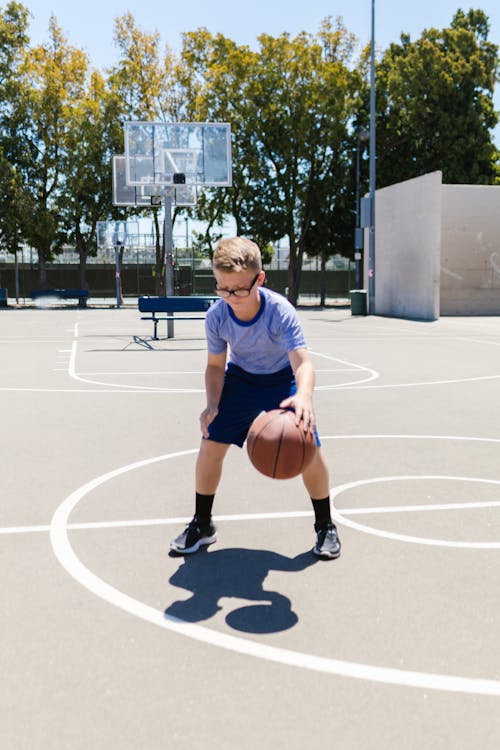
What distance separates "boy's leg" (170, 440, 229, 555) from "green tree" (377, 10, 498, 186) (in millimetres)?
39852

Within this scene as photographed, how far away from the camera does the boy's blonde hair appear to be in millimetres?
3545

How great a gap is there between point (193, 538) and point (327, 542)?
0.68 metres

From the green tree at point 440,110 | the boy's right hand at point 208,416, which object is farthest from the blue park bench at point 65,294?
the boy's right hand at point 208,416

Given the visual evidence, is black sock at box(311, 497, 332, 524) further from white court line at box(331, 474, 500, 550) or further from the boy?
white court line at box(331, 474, 500, 550)

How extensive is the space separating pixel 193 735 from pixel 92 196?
43.9 metres

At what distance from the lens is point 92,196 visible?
4400 centimetres

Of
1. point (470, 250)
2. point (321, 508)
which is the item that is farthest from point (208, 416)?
point (470, 250)

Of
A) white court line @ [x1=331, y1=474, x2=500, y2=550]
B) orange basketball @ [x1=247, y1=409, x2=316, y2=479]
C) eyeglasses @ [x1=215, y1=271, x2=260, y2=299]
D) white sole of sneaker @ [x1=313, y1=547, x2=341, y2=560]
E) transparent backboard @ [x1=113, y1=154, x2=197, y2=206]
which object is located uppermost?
transparent backboard @ [x1=113, y1=154, x2=197, y2=206]

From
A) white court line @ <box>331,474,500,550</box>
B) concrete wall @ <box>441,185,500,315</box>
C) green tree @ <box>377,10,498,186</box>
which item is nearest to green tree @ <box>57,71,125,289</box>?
green tree @ <box>377,10,498,186</box>

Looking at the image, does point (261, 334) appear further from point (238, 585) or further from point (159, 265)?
point (159, 265)

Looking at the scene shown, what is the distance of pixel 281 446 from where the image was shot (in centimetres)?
353

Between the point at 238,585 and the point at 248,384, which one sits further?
the point at 248,384

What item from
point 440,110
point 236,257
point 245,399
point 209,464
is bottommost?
point 209,464

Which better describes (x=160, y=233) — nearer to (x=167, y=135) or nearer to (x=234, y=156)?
(x=234, y=156)
